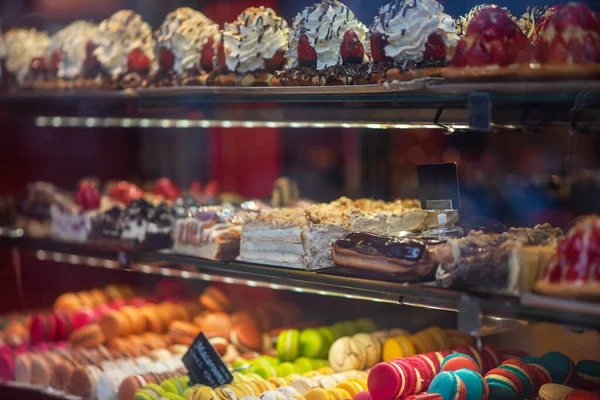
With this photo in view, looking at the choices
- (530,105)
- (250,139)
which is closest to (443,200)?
(530,105)

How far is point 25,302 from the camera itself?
380 centimetres

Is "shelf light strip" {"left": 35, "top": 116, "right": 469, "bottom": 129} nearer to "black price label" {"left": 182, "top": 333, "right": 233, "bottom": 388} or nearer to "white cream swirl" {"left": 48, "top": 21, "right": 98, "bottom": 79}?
"white cream swirl" {"left": 48, "top": 21, "right": 98, "bottom": 79}

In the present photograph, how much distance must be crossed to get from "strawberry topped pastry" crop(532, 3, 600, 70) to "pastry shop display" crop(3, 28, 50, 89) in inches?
96.2

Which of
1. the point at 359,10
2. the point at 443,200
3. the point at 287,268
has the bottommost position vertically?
the point at 287,268

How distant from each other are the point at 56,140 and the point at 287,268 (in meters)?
2.00

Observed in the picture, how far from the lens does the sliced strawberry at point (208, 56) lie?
2.98 meters

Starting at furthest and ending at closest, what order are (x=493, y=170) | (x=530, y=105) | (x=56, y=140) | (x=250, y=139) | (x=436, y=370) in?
(x=250, y=139)
(x=493, y=170)
(x=56, y=140)
(x=436, y=370)
(x=530, y=105)

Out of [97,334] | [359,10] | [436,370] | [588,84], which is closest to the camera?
[588,84]

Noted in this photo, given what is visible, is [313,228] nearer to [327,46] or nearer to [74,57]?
[327,46]

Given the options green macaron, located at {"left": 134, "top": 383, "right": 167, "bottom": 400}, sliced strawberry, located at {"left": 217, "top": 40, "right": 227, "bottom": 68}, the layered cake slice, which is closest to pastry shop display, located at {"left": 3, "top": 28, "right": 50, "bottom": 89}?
sliced strawberry, located at {"left": 217, "top": 40, "right": 227, "bottom": 68}

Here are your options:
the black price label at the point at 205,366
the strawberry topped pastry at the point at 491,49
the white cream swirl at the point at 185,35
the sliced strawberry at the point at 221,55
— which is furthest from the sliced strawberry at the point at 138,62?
the strawberry topped pastry at the point at 491,49

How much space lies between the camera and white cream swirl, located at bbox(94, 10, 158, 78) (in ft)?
10.9

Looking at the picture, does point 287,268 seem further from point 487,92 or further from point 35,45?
point 35,45

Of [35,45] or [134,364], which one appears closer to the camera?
[134,364]
